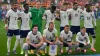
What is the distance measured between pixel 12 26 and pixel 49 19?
1980mm

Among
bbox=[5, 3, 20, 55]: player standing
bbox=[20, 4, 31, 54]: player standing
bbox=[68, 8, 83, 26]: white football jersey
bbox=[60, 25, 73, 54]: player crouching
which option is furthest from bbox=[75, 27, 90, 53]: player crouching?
bbox=[5, 3, 20, 55]: player standing

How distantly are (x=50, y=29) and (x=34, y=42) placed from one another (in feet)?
2.96

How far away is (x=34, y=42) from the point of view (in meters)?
13.6

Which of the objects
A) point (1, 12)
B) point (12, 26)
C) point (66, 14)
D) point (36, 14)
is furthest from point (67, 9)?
point (1, 12)

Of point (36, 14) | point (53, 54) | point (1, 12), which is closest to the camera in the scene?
point (53, 54)

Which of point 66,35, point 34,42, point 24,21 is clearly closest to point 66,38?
point 66,35

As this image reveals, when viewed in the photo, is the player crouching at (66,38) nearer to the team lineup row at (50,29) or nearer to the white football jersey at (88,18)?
the team lineup row at (50,29)

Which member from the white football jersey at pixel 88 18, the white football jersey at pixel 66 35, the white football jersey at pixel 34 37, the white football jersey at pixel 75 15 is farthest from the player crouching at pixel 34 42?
the white football jersey at pixel 88 18

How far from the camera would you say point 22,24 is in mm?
14695

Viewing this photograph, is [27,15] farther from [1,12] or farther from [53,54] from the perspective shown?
[1,12]

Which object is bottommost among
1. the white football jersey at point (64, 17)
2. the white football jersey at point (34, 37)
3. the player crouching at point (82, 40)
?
the player crouching at point (82, 40)

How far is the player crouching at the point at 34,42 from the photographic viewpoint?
1328 cm

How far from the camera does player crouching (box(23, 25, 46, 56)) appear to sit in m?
13.3

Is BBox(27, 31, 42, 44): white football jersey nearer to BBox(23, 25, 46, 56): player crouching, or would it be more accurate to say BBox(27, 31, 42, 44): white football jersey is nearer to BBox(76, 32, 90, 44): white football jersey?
BBox(23, 25, 46, 56): player crouching
